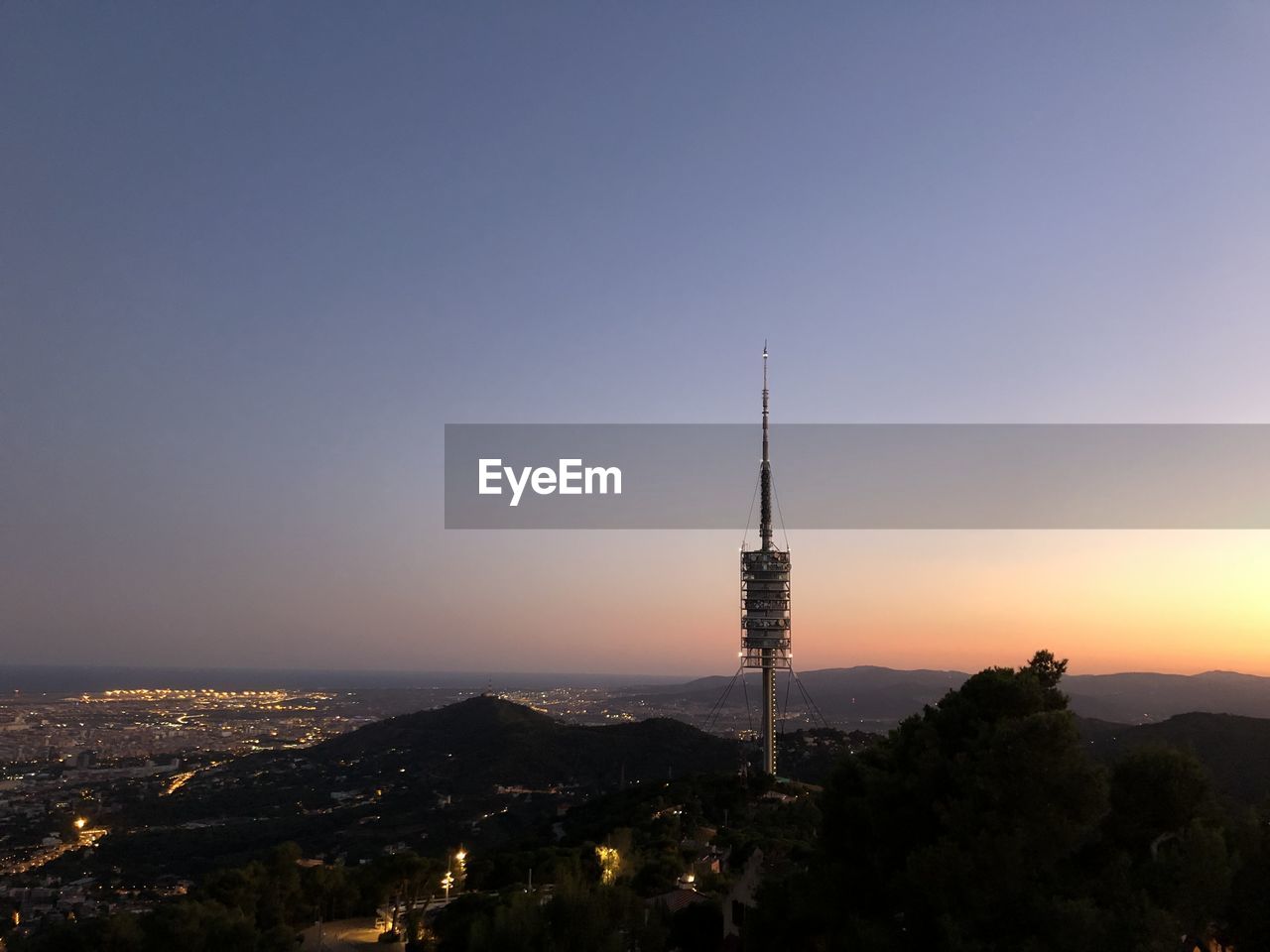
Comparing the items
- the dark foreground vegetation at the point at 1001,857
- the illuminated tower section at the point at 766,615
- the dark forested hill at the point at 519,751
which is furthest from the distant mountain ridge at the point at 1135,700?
the dark foreground vegetation at the point at 1001,857

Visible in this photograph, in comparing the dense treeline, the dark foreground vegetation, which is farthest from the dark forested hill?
the dense treeline

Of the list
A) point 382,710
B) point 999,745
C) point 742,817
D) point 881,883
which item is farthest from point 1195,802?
point 382,710

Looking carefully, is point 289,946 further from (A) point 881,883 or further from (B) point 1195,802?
(B) point 1195,802

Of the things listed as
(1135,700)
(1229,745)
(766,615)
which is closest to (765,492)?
(766,615)

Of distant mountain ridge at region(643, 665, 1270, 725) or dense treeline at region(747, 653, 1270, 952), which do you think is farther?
distant mountain ridge at region(643, 665, 1270, 725)

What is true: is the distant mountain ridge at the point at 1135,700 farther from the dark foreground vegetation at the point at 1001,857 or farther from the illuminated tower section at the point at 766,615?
the dark foreground vegetation at the point at 1001,857

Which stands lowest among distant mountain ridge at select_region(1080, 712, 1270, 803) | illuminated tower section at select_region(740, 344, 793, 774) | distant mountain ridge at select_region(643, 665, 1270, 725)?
distant mountain ridge at select_region(643, 665, 1270, 725)

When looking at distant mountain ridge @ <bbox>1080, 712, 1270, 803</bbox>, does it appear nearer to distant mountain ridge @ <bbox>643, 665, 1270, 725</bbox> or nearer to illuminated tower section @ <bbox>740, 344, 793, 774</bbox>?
illuminated tower section @ <bbox>740, 344, 793, 774</bbox>
